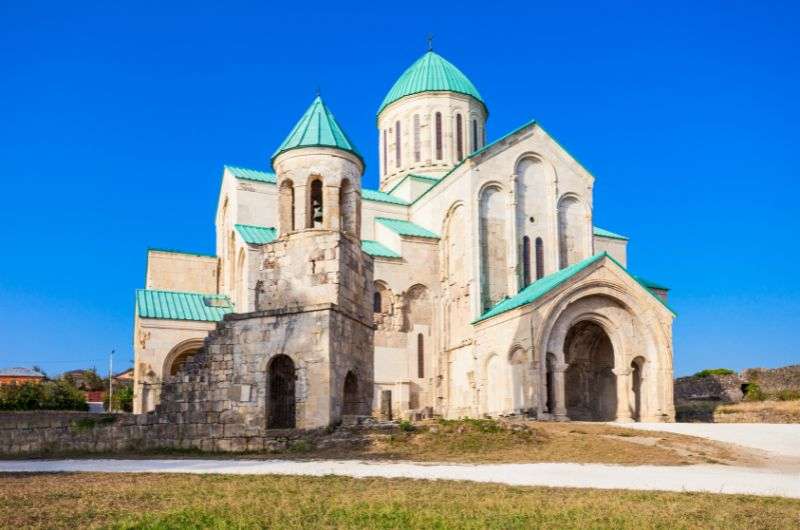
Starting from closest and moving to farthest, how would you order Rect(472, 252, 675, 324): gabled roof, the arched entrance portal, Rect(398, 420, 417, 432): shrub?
Rect(398, 420, 417, 432): shrub < Rect(472, 252, 675, 324): gabled roof < the arched entrance portal

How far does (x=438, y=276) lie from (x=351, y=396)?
13.9 meters

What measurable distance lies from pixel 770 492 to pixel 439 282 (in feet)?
73.4

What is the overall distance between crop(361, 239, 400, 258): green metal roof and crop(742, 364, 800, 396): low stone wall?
17.9 meters

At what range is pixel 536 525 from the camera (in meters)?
6.52

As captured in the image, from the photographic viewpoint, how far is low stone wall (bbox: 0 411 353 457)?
1535 centimetres

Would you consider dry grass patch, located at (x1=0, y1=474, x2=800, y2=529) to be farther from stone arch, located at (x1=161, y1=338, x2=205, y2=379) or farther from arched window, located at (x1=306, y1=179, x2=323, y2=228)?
stone arch, located at (x1=161, y1=338, x2=205, y2=379)

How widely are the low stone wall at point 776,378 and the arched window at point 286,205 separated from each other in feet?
82.9

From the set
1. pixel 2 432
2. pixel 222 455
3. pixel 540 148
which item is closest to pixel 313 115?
pixel 222 455

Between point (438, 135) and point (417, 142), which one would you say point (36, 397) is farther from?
point (438, 135)

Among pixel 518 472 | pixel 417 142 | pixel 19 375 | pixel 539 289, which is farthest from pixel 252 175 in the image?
pixel 19 375

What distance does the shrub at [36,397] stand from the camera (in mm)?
38844

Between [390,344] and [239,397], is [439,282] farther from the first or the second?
[239,397]


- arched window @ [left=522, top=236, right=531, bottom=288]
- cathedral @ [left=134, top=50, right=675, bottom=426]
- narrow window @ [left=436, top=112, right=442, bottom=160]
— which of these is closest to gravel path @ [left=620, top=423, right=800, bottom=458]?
A: cathedral @ [left=134, top=50, right=675, bottom=426]

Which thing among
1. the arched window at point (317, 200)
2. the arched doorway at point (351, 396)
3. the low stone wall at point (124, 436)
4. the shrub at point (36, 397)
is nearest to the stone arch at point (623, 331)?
the arched doorway at point (351, 396)
